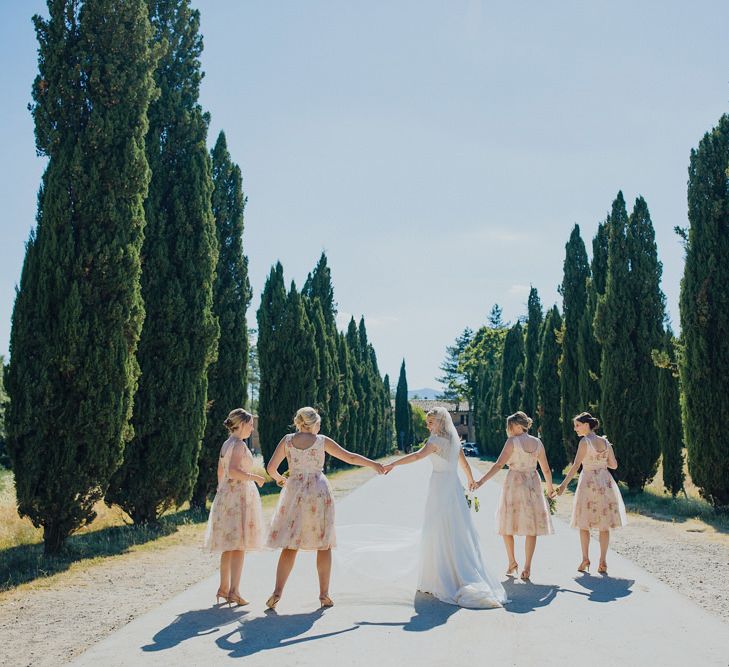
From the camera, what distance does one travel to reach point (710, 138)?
16297mm

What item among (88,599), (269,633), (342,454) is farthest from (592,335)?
(269,633)

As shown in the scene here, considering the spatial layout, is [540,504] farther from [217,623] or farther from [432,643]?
[217,623]

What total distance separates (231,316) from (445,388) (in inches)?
4023

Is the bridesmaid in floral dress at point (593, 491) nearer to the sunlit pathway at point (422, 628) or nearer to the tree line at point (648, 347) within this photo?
the sunlit pathway at point (422, 628)

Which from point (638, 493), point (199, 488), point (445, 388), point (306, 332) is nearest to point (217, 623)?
point (199, 488)

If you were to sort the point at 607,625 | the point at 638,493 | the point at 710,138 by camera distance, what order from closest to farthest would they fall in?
the point at 607,625, the point at 710,138, the point at 638,493

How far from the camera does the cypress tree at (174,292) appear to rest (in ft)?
42.5

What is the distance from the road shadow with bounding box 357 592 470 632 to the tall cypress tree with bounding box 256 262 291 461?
1970 cm

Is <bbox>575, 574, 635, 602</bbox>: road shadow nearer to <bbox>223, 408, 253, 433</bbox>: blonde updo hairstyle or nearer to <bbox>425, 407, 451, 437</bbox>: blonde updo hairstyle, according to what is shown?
<bbox>425, 407, 451, 437</bbox>: blonde updo hairstyle

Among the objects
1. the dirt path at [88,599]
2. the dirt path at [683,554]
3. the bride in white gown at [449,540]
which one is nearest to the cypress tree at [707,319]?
the dirt path at [683,554]

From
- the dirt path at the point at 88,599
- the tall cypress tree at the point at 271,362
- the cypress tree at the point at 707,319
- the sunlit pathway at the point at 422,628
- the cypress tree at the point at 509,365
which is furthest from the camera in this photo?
the cypress tree at the point at 509,365

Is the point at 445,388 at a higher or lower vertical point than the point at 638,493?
higher

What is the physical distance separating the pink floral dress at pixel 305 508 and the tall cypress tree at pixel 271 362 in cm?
1954

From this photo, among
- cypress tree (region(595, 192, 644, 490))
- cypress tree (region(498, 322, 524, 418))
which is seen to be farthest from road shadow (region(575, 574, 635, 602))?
cypress tree (region(498, 322, 524, 418))
